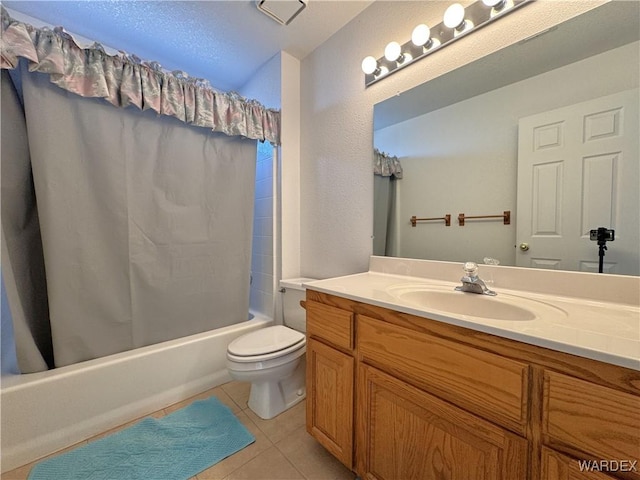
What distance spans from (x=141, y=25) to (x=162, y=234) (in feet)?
4.25

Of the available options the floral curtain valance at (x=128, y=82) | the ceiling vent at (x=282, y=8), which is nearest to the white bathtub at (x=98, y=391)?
the floral curtain valance at (x=128, y=82)

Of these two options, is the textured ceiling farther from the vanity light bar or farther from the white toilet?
the white toilet

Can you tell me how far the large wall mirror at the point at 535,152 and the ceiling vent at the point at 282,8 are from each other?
0.77 metres

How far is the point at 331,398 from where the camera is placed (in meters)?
1.02

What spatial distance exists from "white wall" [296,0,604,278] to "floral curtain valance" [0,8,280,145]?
36 centimetres

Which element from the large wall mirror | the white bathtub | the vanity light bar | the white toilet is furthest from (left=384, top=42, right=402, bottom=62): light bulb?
the white bathtub

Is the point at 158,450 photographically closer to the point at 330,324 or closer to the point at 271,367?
the point at 271,367

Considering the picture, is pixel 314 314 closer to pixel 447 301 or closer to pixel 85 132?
pixel 447 301

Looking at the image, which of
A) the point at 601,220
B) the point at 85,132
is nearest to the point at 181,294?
the point at 85,132

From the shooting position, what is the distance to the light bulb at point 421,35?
1180 millimetres

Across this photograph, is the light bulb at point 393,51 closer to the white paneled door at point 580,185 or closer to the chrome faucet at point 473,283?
the white paneled door at point 580,185

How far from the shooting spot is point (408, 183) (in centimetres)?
138

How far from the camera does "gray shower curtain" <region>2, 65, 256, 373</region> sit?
1165 millimetres

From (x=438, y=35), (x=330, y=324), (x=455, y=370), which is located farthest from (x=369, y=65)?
(x=455, y=370)
